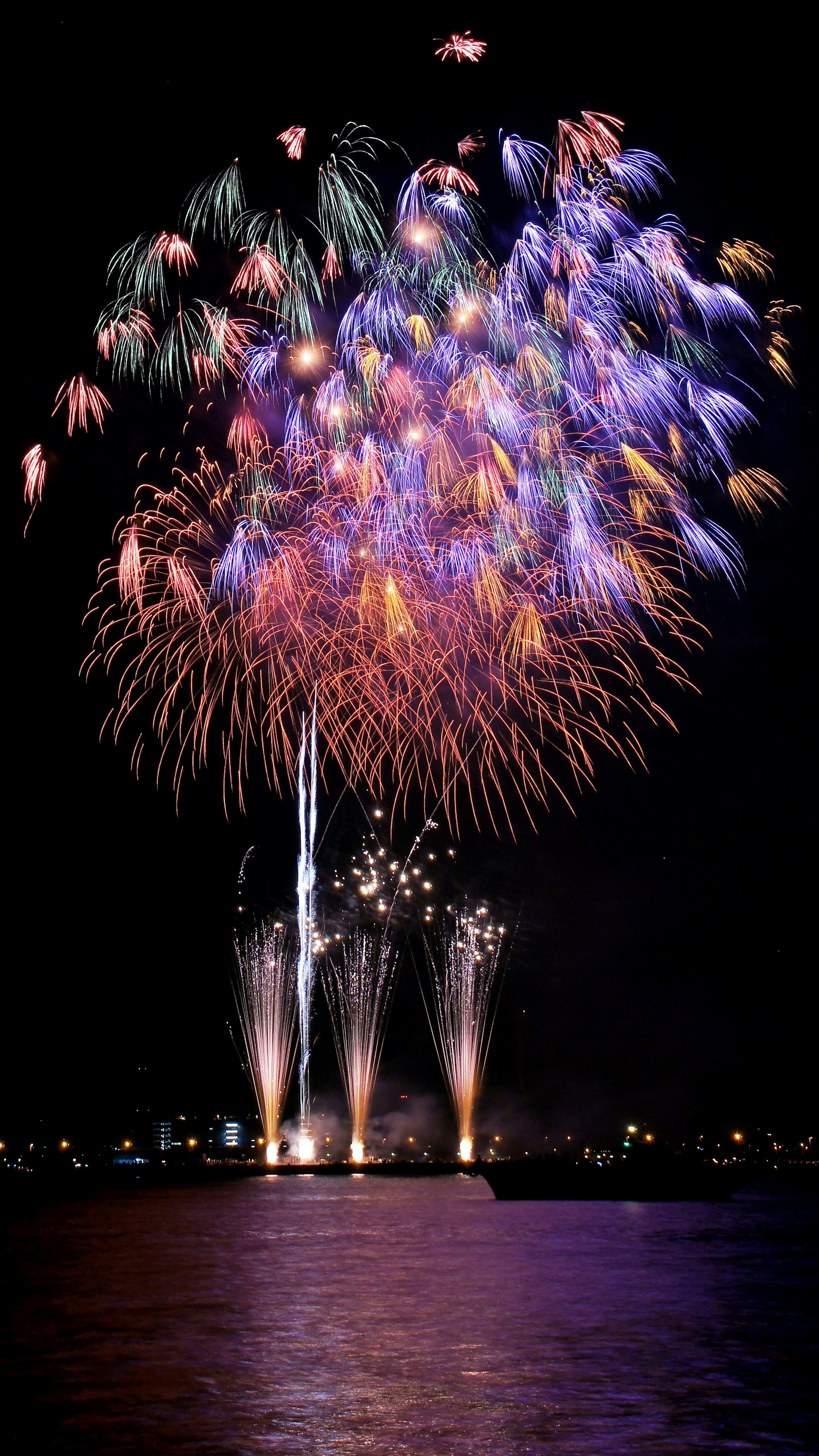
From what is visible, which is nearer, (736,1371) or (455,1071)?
(736,1371)

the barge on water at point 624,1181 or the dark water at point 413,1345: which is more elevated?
the barge on water at point 624,1181

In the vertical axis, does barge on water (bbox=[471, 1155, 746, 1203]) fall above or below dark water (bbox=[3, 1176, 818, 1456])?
above

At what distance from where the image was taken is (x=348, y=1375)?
1127 centimetres

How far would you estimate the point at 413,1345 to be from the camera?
1293 centimetres

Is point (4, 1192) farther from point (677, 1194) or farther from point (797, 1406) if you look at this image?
point (797, 1406)

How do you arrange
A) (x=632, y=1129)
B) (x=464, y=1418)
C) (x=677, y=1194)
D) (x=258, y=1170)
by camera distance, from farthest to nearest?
1. (x=632, y=1129)
2. (x=258, y=1170)
3. (x=677, y=1194)
4. (x=464, y=1418)

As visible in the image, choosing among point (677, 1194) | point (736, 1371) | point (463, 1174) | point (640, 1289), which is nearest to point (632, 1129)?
point (463, 1174)

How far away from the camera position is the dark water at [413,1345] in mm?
9078

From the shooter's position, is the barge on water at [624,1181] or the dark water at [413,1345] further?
the barge on water at [624,1181]

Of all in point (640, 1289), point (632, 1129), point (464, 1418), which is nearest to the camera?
point (464, 1418)

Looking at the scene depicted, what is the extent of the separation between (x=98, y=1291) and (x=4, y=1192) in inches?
2080

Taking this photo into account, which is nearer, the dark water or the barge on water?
the dark water

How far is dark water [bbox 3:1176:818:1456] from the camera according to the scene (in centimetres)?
908

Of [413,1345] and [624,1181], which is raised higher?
[624,1181]
